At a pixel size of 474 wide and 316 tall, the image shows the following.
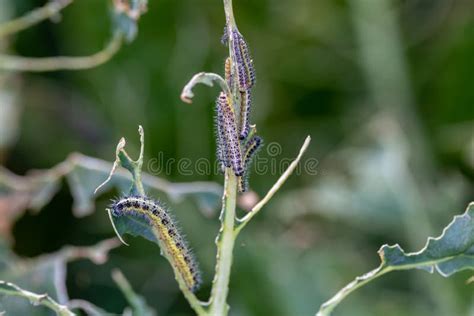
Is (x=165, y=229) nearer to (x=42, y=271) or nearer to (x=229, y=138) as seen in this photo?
Result: (x=229, y=138)

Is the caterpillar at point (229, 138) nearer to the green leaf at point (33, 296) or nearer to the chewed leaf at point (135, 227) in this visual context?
the chewed leaf at point (135, 227)

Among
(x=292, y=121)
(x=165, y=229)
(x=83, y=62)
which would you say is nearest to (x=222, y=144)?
(x=165, y=229)

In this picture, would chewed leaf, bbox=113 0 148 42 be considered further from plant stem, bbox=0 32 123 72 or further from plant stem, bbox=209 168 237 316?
plant stem, bbox=209 168 237 316

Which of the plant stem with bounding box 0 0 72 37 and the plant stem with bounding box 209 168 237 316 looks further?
the plant stem with bounding box 0 0 72 37

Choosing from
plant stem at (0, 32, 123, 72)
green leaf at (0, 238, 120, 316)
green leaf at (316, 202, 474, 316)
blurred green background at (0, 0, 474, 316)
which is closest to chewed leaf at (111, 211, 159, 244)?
green leaf at (316, 202, 474, 316)

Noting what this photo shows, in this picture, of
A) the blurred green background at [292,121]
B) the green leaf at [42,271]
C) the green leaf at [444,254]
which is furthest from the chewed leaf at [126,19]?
the blurred green background at [292,121]
